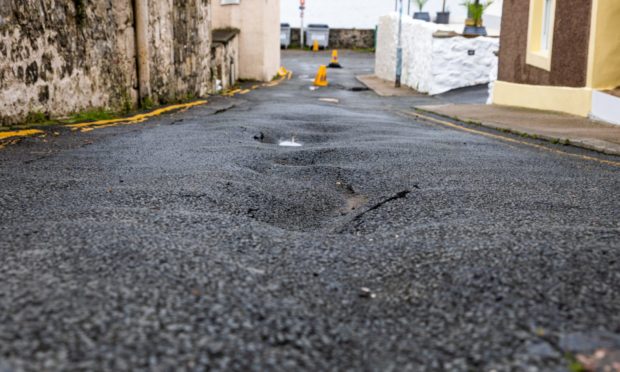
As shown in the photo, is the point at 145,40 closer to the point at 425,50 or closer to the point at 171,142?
the point at 171,142

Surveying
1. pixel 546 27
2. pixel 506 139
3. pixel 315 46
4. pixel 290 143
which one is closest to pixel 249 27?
pixel 546 27

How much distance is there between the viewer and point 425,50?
22203mm

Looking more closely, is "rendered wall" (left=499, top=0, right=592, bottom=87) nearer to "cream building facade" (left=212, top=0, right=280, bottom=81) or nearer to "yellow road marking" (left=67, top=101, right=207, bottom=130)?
"yellow road marking" (left=67, top=101, right=207, bottom=130)

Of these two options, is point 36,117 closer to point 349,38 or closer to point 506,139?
point 506,139

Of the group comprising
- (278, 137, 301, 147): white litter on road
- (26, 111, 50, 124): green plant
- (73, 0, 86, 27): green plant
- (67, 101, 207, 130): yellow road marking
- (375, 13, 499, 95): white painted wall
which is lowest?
(278, 137, 301, 147): white litter on road

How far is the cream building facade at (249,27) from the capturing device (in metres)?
22.3

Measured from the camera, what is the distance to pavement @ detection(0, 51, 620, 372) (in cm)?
205

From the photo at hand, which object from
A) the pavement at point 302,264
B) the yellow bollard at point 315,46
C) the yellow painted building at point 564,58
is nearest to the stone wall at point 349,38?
the yellow bollard at point 315,46

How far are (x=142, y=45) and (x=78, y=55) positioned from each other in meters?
2.15

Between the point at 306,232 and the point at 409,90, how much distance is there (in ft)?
66.2

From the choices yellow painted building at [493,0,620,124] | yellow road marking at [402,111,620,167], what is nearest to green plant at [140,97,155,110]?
yellow road marking at [402,111,620,167]

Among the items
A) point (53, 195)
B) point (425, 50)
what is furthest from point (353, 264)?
point (425, 50)

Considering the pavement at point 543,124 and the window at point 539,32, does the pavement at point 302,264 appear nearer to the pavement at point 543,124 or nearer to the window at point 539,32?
the pavement at point 543,124

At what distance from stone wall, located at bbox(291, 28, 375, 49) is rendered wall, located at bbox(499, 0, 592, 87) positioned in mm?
31364
